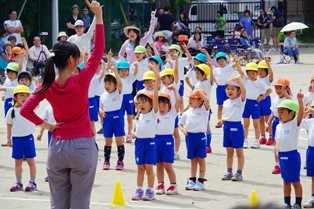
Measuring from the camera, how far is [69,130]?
7.86 meters

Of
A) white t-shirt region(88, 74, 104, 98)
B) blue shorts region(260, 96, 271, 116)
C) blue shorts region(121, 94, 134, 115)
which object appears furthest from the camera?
blue shorts region(121, 94, 134, 115)

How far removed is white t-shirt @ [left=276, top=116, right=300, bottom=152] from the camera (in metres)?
11.1

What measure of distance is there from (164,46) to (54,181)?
15.1m

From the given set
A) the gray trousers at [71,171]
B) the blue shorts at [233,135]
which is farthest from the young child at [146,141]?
the gray trousers at [71,171]

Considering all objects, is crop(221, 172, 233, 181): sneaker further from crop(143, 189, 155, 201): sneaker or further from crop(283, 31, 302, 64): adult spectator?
crop(283, 31, 302, 64): adult spectator

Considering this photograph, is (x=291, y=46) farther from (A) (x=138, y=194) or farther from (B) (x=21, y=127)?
(A) (x=138, y=194)

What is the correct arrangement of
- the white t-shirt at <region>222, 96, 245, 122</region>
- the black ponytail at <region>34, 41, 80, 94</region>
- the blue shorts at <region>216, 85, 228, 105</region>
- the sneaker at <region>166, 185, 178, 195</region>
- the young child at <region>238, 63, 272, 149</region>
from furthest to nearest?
1. the blue shorts at <region>216, 85, 228, 105</region>
2. the young child at <region>238, 63, 272, 149</region>
3. the white t-shirt at <region>222, 96, 245, 122</region>
4. the sneaker at <region>166, 185, 178, 195</region>
5. the black ponytail at <region>34, 41, 80, 94</region>

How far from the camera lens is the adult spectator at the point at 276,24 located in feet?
124

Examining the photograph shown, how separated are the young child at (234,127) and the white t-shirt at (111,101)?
193 cm

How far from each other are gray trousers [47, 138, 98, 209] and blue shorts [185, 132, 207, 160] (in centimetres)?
458

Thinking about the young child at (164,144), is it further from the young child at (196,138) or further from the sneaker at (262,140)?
the sneaker at (262,140)

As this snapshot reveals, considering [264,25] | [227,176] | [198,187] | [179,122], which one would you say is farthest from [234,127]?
[264,25]

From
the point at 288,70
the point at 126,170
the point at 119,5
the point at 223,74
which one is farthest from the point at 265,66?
the point at 119,5

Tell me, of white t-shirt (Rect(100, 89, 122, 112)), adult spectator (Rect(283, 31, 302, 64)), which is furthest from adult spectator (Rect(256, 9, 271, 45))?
white t-shirt (Rect(100, 89, 122, 112))
